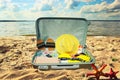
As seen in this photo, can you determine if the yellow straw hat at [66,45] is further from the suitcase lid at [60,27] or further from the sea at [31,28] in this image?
the sea at [31,28]

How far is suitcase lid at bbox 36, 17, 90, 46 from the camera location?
7.17ft

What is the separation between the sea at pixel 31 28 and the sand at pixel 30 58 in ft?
0.47

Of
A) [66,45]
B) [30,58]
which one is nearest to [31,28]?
[30,58]

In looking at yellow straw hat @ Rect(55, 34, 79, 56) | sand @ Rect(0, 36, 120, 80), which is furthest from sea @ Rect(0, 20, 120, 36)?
yellow straw hat @ Rect(55, 34, 79, 56)

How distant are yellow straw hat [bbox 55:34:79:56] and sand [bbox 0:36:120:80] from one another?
221 millimetres

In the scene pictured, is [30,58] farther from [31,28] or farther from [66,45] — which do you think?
[31,28]

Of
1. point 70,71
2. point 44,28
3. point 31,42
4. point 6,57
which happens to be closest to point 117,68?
point 70,71

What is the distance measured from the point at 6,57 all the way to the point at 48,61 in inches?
20.5

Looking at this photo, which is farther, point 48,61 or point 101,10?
point 101,10

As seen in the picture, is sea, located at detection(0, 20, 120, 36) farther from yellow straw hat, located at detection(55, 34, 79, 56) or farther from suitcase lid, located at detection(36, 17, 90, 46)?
yellow straw hat, located at detection(55, 34, 79, 56)

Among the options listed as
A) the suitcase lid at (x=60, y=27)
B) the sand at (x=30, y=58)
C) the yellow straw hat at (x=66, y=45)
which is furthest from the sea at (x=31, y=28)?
the yellow straw hat at (x=66, y=45)

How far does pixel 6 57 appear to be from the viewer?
7.37ft

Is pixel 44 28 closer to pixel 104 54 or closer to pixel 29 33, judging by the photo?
pixel 104 54

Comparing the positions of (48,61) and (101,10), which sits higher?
(101,10)
